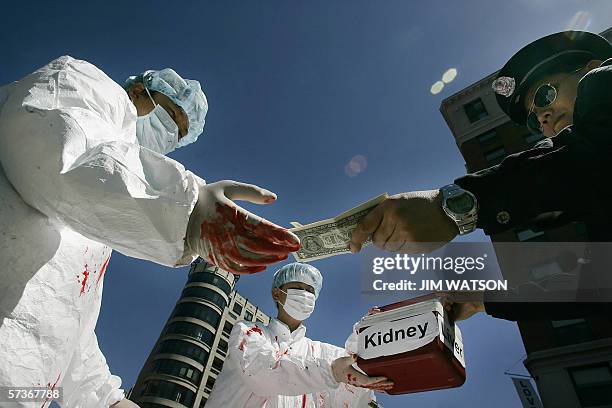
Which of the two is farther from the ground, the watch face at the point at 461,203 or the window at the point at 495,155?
the window at the point at 495,155

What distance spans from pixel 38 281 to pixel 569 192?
2.21 m

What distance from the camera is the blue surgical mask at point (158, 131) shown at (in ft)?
9.32

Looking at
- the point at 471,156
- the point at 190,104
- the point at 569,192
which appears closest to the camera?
the point at 569,192

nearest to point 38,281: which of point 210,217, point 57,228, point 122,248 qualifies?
point 57,228

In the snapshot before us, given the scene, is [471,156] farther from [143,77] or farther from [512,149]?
[143,77]

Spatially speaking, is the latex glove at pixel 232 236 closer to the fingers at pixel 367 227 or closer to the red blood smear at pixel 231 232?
the red blood smear at pixel 231 232

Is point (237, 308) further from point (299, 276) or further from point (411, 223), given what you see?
point (411, 223)

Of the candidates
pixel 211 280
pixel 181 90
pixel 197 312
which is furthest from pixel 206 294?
pixel 181 90

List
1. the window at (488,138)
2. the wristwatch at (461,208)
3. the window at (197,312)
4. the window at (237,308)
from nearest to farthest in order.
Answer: the wristwatch at (461,208) < the window at (488,138) < the window at (197,312) < the window at (237,308)

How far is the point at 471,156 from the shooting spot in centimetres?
2738

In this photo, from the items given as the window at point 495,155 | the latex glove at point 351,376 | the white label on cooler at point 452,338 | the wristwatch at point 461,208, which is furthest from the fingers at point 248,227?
the window at point 495,155

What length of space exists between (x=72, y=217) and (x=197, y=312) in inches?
1721

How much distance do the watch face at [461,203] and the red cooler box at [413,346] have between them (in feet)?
1.66

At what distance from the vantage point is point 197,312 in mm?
41906
